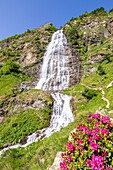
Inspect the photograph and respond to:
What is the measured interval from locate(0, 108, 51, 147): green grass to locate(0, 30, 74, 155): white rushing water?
111cm

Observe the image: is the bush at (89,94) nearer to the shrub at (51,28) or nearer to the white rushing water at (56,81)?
the white rushing water at (56,81)

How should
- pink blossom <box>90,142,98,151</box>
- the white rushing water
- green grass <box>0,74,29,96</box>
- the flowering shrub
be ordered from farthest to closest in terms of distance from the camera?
green grass <box>0,74,29,96</box> < the white rushing water < pink blossom <box>90,142,98,151</box> < the flowering shrub

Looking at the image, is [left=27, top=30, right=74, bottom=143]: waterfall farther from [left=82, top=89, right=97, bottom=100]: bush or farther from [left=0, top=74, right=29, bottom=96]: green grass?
[left=0, top=74, right=29, bottom=96]: green grass

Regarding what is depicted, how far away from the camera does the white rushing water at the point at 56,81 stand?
32.8 metres

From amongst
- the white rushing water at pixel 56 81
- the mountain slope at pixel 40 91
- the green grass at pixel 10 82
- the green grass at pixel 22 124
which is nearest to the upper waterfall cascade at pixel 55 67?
the white rushing water at pixel 56 81

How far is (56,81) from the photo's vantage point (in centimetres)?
5331

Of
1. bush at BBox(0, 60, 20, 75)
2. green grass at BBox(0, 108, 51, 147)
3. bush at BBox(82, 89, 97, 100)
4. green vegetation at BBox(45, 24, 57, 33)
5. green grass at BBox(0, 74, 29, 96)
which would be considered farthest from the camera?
green vegetation at BBox(45, 24, 57, 33)

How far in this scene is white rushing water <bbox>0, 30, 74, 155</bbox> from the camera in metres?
32.8

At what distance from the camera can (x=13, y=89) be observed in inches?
2015

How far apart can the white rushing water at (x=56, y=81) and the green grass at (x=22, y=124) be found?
3.63 ft

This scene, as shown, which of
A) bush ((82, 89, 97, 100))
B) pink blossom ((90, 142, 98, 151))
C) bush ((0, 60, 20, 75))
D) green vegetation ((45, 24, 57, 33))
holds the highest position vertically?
green vegetation ((45, 24, 57, 33))

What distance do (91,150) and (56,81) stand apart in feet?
146

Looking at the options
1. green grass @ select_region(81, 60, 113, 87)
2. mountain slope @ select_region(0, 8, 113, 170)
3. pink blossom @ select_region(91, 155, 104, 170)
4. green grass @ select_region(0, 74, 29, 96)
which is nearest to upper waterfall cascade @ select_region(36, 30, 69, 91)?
mountain slope @ select_region(0, 8, 113, 170)

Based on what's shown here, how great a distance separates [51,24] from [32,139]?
67147 millimetres
